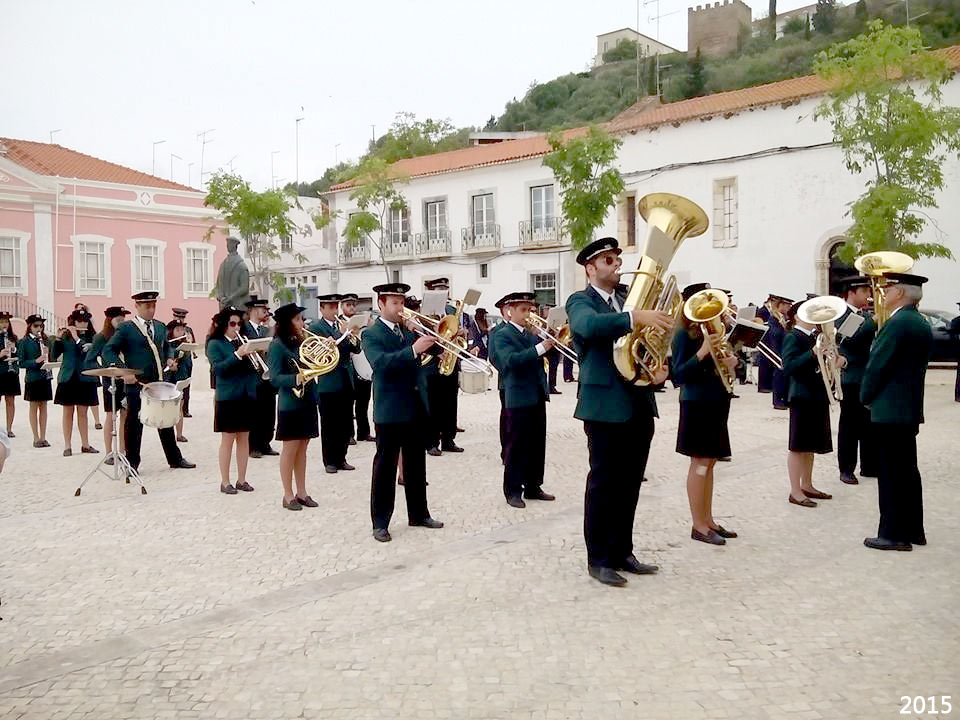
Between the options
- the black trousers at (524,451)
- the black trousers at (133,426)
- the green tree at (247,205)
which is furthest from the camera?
the green tree at (247,205)

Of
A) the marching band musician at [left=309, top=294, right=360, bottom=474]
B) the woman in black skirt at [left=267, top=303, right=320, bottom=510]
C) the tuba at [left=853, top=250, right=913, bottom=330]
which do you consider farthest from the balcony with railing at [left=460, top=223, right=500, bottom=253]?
the tuba at [left=853, top=250, right=913, bottom=330]

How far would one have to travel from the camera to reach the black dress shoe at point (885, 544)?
A: 5930mm

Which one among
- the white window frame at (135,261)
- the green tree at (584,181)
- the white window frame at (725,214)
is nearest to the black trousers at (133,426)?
the green tree at (584,181)

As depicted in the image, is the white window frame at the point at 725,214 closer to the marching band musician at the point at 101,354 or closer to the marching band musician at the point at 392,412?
the marching band musician at the point at 101,354

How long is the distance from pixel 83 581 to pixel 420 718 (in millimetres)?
2947

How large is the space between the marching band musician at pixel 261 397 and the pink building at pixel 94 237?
82.6 feet

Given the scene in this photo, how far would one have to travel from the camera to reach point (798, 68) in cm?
4725

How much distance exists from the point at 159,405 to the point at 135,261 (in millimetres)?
29162

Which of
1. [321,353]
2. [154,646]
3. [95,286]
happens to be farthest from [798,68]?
[154,646]

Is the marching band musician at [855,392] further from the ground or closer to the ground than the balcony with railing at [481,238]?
closer to the ground

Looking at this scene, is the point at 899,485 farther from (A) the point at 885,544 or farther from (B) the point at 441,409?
(B) the point at 441,409

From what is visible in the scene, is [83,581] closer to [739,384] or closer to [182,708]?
[182,708]

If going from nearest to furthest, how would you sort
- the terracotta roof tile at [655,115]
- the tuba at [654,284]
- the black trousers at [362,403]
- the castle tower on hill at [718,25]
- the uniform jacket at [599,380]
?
the tuba at [654,284] → the uniform jacket at [599,380] → the black trousers at [362,403] → the terracotta roof tile at [655,115] → the castle tower on hill at [718,25]

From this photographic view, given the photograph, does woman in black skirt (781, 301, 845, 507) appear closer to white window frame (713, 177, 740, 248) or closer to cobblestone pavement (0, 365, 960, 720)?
cobblestone pavement (0, 365, 960, 720)
